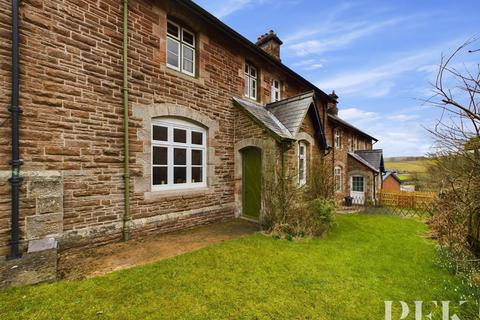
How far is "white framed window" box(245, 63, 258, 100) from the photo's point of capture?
32.1ft

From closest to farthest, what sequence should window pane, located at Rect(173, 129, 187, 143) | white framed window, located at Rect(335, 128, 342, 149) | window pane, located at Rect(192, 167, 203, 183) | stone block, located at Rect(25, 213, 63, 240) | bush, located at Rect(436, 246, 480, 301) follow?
bush, located at Rect(436, 246, 480, 301), stone block, located at Rect(25, 213, 63, 240), window pane, located at Rect(173, 129, 187, 143), window pane, located at Rect(192, 167, 203, 183), white framed window, located at Rect(335, 128, 342, 149)

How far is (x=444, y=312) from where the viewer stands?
3.04 metres

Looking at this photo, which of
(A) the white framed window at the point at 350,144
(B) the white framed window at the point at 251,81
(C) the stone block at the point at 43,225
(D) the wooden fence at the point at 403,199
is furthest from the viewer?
(A) the white framed window at the point at 350,144

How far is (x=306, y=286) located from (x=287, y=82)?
10.8 meters

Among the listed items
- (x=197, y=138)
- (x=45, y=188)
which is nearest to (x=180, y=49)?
(x=197, y=138)

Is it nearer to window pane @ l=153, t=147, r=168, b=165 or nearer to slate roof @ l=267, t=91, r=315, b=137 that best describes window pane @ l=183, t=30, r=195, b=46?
window pane @ l=153, t=147, r=168, b=165

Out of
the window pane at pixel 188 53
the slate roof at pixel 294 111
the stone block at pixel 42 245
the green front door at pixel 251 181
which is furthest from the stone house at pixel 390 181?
the stone block at pixel 42 245

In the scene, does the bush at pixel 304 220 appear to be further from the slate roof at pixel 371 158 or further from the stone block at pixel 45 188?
the slate roof at pixel 371 158

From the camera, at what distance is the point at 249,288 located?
3498mm

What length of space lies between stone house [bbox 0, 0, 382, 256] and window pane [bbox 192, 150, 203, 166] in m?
0.04

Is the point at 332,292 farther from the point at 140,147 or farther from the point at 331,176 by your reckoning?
the point at 140,147

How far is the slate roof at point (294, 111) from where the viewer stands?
324 inches

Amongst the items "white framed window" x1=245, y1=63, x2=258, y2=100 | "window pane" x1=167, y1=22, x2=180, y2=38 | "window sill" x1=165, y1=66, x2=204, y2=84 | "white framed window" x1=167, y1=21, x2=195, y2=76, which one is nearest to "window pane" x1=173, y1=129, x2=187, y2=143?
"window sill" x1=165, y1=66, x2=204, y2=84

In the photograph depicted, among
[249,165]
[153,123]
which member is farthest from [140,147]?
[249,165]
